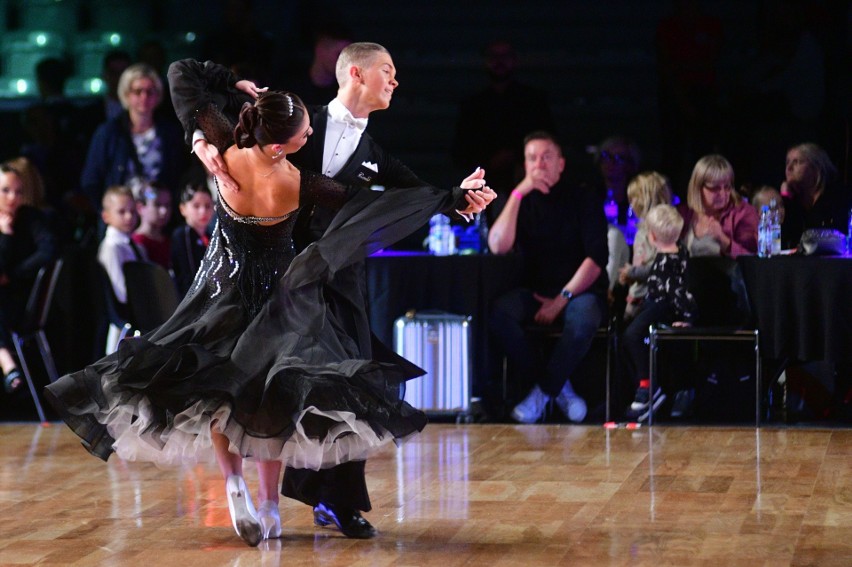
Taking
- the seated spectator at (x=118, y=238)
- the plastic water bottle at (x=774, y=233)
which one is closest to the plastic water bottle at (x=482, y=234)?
the plastic water bottle at (x=774, y=233)

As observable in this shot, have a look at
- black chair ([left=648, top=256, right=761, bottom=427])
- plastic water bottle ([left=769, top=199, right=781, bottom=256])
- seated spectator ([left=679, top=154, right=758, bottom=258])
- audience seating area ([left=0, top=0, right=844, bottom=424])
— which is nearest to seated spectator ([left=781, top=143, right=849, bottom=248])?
A: seated spectator ([left=679, top=154, right=758, bottom=258])

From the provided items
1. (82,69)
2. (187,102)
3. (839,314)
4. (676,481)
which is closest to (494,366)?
(839,314)

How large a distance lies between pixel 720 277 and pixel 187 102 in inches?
133

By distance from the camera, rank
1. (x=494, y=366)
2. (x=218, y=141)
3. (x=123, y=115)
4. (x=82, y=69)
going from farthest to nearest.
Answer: (x=82, y=69) → (x=123, y=115) → (x=494, y=366) → (x=218, y=141)

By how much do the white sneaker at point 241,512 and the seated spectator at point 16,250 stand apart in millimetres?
3547

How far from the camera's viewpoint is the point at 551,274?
6.97 m

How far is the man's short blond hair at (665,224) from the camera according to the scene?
673 centimetres

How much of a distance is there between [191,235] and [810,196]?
3.21m

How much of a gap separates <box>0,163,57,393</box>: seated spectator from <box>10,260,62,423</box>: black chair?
50 millimetres

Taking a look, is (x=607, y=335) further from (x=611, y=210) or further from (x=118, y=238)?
(x=118, y=238)

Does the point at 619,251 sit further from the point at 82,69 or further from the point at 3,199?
the point at 82,69

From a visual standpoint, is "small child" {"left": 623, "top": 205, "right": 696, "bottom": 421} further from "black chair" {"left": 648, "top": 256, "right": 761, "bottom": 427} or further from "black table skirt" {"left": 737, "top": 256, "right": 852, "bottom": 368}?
"black table skirt" {"left": 737, "top": 256, "right": 852, "bottom": 368}

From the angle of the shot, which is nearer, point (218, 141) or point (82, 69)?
point (218, 141)

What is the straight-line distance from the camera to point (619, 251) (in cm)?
728
